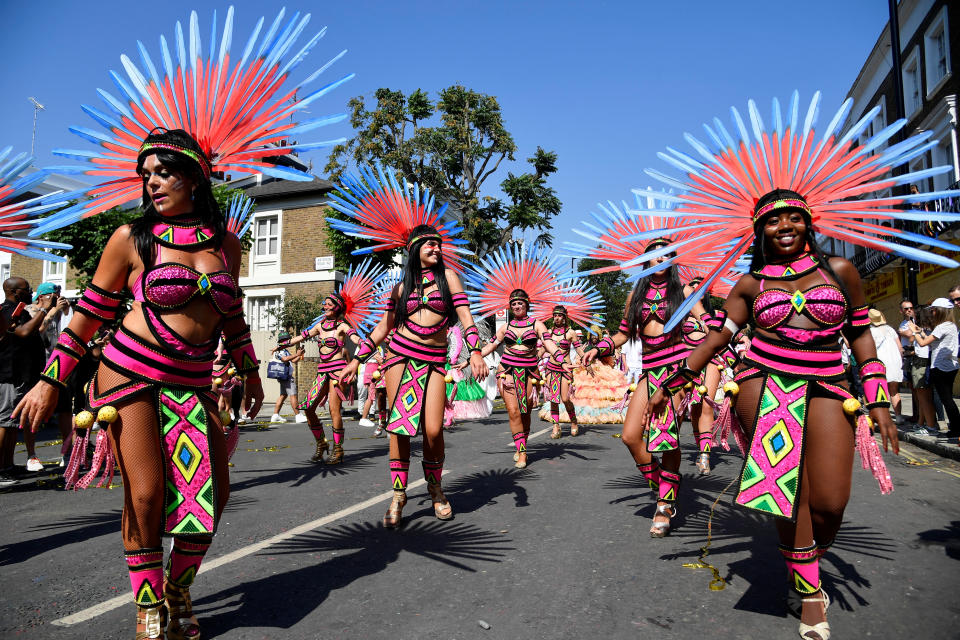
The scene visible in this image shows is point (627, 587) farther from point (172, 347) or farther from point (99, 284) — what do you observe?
point (99, 284)

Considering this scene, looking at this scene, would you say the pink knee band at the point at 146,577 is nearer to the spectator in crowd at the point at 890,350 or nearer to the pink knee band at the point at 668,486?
the pink knee band at the point at 668,486

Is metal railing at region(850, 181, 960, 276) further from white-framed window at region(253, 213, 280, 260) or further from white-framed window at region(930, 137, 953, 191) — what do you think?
white-framed window at region(253, 213, 280, 260)

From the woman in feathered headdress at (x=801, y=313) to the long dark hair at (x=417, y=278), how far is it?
216 cm

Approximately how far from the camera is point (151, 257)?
2.84 m

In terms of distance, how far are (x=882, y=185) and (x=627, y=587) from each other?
8.33 ft

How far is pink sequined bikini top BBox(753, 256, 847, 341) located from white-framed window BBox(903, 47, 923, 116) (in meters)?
23.9

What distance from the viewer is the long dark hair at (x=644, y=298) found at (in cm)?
527

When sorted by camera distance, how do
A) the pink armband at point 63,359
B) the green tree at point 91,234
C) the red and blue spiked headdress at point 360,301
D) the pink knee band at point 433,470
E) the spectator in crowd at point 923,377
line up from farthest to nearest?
the green tree at point 91,234, the spectator in crowd at point 923,377, the red and blue spiked headdress at point 360,301, the pink knee band at point 433,470, the pink armband at point 63,359

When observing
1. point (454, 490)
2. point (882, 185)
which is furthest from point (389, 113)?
point (882, 185)

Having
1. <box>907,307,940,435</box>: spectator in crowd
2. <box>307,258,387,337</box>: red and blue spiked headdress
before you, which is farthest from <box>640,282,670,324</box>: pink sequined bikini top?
<box>907,307,940,435</box>: spectator in crowd

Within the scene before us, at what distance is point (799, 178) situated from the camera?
354 centimetres

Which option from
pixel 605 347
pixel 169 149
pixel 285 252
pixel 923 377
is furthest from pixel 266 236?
pixel 169 149

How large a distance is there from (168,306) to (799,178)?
330 centimetres

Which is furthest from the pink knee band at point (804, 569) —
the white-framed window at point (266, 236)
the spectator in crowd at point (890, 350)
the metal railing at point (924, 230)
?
the white-framed window at point (266, 236)
